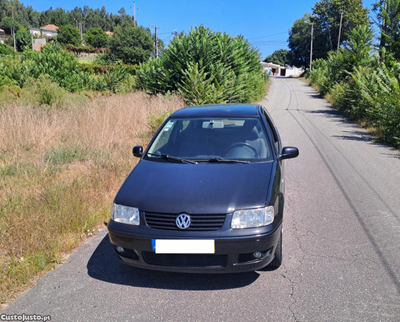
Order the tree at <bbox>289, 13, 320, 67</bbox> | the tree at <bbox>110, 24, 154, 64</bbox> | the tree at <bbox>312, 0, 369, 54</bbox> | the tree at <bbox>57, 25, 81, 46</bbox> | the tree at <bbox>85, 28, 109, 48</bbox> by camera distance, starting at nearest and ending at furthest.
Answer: the tree at <bbox>110, 24, 154, 64</bbox>, the tree at <bbox>312, 0, 369, 54</bbox>, the tree at <bbox>289, 13, 320, 67</bbox>, the tree at <bbox>57, 25, 81, 46</bbox>, the tree at <bbox>85, 28, 109, 48</bbox>

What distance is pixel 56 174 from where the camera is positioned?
21.7ft

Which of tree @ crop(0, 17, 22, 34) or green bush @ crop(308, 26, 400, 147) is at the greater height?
tree @ crop(0, 17, 22, 34)

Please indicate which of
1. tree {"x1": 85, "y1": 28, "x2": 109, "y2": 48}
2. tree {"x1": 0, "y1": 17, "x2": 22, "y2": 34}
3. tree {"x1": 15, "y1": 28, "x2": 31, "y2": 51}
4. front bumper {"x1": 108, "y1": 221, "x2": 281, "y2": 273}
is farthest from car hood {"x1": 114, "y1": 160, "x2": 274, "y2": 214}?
tree {"x1": 0, "y1": 17, "x2": 22, "y2": 34}

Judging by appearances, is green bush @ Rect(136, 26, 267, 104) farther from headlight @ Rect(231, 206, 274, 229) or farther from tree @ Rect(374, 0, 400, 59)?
headlight @ Rect(231, 206, 274, 229)

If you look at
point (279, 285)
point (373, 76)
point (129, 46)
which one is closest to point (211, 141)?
point (279, 285)

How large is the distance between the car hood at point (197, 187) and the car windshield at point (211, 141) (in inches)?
9.4

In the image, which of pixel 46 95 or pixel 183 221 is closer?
pixel 183 221

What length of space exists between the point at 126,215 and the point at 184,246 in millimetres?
651

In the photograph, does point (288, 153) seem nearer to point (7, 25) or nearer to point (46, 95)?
point (46, 95)

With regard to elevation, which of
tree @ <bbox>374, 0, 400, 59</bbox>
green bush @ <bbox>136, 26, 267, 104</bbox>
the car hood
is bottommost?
the car hood

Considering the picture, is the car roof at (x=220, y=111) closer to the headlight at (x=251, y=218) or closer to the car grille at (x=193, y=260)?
the headlight at (x=251, y=218)

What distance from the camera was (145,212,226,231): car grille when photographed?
310 cm

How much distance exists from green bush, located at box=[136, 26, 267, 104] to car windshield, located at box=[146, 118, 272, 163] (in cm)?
1004

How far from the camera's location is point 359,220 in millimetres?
4988
